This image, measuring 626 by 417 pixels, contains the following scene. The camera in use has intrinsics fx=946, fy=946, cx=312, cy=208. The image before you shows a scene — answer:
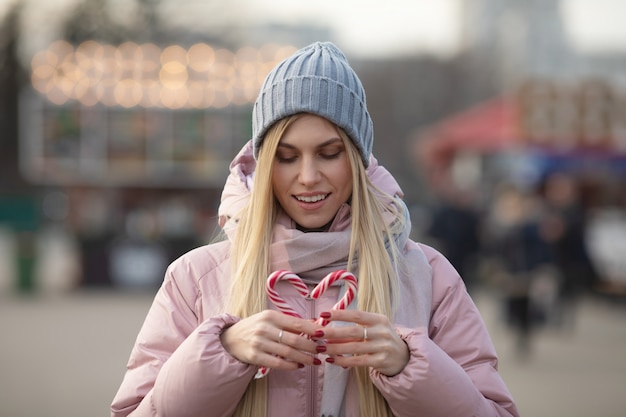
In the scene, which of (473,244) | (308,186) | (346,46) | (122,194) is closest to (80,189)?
(122,194)

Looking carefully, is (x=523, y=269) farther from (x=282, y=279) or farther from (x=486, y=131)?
(x=282, y=279)

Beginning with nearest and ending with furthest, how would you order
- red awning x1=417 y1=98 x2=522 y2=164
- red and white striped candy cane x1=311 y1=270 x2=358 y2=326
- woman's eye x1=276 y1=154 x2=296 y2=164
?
red and white striped candy cane x1=311 y1=270 x2=358 y2=326, woman's eye x1=276 y1=154 x2=296 y2=164, red awning x1=417 y1=98 x2=522 y2=164

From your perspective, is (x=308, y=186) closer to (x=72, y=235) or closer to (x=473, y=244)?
(x=473, y=244)

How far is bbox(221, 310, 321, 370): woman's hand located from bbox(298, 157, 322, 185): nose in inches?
16.1

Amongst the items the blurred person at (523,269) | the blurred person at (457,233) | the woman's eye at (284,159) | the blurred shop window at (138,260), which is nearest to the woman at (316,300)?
the woman's eye at (284,159)

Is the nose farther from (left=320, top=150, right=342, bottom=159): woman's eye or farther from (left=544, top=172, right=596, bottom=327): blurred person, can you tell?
(left=544, top=172, right=596, bottom=327): blurred person

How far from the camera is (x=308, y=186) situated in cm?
255

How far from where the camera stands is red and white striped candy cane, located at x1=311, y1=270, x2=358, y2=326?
8.00 ft

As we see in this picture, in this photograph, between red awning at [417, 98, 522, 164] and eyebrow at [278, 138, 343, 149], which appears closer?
eyebrow at [278, 138, 343, 149]

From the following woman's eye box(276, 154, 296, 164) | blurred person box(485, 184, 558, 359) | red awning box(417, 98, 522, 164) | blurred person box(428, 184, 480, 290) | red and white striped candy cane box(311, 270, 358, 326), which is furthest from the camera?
red awning box(417, 98, 522, 164)

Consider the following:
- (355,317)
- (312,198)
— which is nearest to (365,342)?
(355,317)

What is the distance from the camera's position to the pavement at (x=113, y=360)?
772 cm

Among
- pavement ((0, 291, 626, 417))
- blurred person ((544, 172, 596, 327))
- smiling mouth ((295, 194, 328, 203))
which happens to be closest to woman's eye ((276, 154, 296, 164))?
smiling mouth ((295, 194, 328, 203))

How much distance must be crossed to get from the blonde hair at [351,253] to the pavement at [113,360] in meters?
5.07
